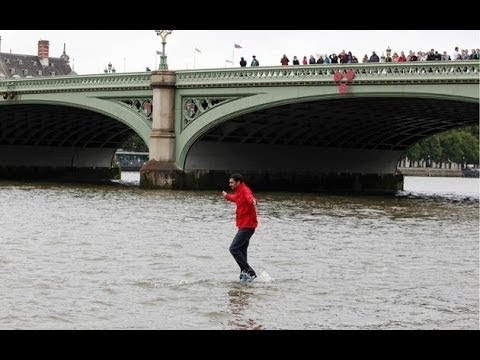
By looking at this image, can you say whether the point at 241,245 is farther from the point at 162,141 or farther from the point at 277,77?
the point at 162,141

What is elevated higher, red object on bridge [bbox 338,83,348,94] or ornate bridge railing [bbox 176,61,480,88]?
ornate bridge railing [bbox 176,61,480,88]

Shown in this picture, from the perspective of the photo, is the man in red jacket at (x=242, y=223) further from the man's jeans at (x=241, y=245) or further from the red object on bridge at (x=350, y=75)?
the red object on bridge at (x=350, y=75)

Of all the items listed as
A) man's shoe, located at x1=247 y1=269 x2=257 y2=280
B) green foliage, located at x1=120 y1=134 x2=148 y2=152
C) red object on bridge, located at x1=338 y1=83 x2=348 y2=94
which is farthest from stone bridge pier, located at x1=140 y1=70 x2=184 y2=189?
green foliage, located at x1=120 y1=134 x2=148 y2=152

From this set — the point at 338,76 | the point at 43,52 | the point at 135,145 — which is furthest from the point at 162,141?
the point at 43,52

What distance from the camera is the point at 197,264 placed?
16.4 metres

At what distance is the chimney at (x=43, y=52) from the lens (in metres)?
124

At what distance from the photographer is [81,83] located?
174 ft

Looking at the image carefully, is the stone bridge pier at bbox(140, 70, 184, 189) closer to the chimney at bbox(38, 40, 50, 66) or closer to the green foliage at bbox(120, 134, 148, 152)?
the green foliage at bbox(120, 134, 148, 152)

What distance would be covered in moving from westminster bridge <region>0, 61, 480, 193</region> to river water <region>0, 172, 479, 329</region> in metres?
13.4

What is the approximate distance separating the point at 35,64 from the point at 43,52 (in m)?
2.19

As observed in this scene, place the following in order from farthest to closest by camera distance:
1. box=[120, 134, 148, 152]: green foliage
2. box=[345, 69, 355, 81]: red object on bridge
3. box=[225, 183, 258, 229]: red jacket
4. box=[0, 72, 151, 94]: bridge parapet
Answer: box=[120, 134, 148, 152]: green foliage
box=[0, 72, 151, 94]: bridge parapet
box=[345, 69, 355, 81]: red object on bridge
box=[225, 183, 258, 229]: red jacket

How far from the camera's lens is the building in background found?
4626 inches
